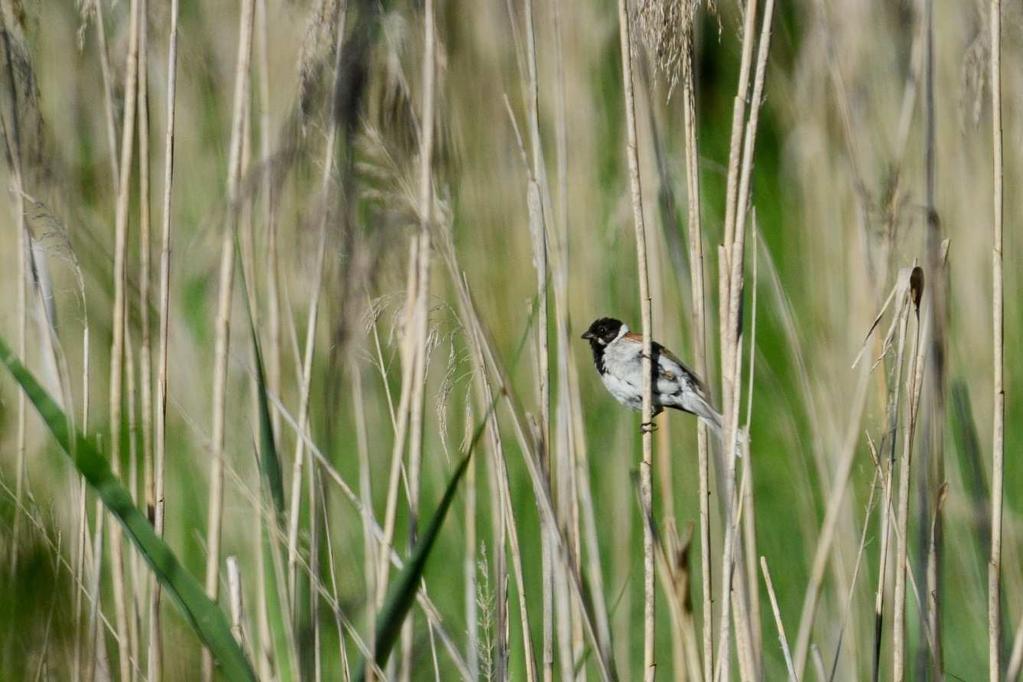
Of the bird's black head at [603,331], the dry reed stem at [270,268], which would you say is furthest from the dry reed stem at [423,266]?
the bird's black head at [603,331]

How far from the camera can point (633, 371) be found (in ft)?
6.13

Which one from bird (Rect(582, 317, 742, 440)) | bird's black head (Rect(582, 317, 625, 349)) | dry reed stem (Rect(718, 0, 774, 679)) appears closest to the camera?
dry reed stem (Rect(718, 0, 774, 679))

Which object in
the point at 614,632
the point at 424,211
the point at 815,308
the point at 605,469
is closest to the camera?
the point at 424,211

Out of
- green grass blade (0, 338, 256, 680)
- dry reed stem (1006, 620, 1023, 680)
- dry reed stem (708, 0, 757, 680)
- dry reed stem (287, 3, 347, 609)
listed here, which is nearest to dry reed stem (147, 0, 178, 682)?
dry reed stem (287, 3, 347, 609)

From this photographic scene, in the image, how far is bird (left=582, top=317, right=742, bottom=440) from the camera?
1.72 m

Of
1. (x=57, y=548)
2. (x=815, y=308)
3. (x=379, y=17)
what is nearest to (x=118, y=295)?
(x=57, y=548)

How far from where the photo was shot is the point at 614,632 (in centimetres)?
164

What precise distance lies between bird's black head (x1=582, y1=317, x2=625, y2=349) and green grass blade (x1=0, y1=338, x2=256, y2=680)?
1181mm

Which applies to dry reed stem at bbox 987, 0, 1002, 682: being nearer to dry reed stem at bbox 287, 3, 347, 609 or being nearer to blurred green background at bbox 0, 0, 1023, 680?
blurred green background at bbox 0, 0, 1023, 680

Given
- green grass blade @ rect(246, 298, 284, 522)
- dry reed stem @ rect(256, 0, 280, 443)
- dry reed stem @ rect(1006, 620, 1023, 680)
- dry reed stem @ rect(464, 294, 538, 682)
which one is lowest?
dry reed stem @ rect(1006, 620, 1023, 680)

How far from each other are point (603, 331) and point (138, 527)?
49.1 inches

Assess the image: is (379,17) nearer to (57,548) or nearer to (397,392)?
(57,548)

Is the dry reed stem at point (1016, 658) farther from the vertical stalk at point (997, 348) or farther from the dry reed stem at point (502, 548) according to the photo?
the dry reed stem at point (502, 548)

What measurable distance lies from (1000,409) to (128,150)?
99cm
